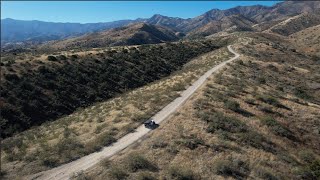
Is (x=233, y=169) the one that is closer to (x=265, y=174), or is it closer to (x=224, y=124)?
(x=265, y=174)

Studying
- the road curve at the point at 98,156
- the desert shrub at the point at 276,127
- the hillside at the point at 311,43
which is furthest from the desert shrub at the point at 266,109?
the hillside at the point at 311,43

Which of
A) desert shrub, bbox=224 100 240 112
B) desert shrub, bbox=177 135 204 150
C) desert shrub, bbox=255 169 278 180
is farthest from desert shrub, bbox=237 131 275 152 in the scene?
desert shrub, bbox=224 100 240 112

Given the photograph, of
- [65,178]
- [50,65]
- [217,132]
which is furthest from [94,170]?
[50,65]

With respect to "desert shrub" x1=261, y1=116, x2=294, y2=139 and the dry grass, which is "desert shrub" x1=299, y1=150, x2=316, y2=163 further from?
the dry grass

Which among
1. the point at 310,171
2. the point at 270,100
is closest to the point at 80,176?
the point at 310,171

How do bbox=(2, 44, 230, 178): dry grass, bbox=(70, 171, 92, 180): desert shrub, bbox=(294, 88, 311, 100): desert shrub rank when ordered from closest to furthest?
1. bbox=(70, 171, 92, 180): desert shrub
2. bbox=(2, 44, 230, 178): dry grass
3. bbox=(294, 88, 311, 100): desert shrub

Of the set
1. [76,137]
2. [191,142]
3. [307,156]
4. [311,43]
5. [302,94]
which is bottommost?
[76,137]

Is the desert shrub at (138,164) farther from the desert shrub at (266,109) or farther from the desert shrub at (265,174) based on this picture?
the desert shrub at (266,109)
